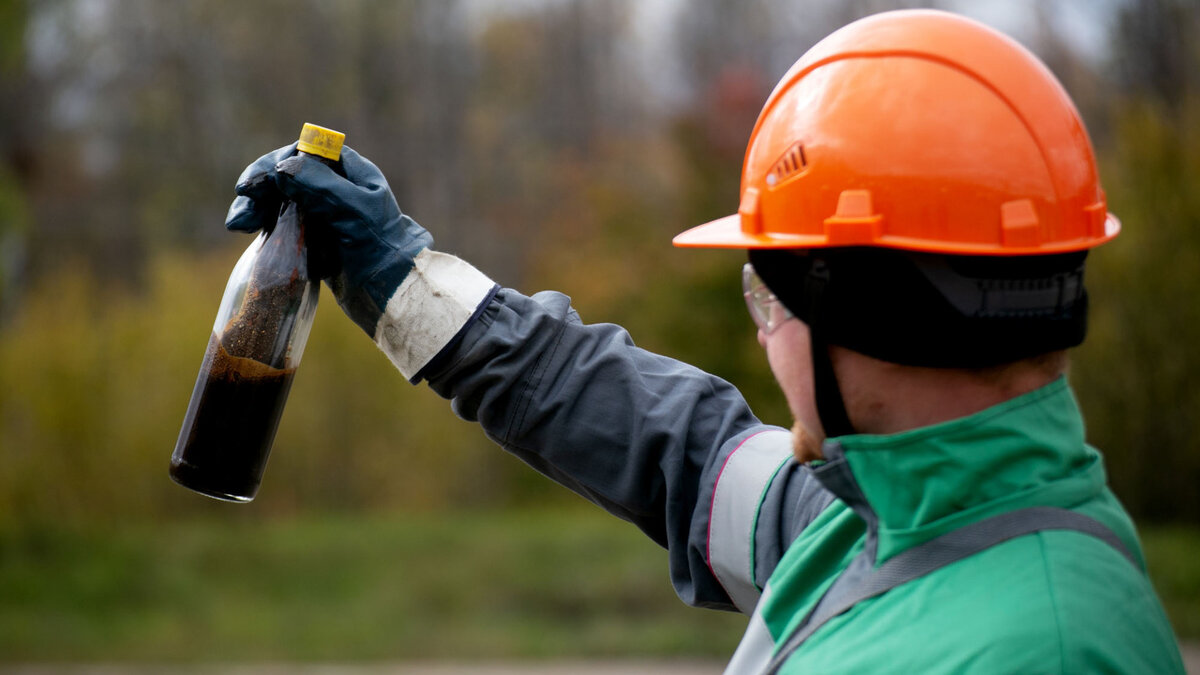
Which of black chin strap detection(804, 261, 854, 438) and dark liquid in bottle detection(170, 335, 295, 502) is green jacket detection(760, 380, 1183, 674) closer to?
black chin strap detection(804, 261, 854, 438)

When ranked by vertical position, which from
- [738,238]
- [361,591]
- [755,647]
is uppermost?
[738,238]

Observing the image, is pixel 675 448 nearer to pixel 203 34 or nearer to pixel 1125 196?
pixel 1125 196

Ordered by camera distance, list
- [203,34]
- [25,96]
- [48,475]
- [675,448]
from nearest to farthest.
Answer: [675,448], [48,475], [25,96], [203,34]

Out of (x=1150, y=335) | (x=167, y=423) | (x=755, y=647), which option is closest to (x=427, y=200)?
(x=167, y=423)

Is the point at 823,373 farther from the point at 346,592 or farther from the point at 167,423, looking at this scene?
the point at 167,423

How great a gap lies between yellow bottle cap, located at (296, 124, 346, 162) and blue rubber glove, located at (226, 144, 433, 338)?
0.02 m

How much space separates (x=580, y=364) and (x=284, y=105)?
1769 cm

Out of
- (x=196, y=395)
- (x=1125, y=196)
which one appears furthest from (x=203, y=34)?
(x=196, y=395)

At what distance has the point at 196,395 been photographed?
83.7 inches

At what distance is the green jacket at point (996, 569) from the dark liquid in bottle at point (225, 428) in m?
1.08

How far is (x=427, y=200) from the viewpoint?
57.6 feet

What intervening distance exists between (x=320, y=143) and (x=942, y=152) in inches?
44.0

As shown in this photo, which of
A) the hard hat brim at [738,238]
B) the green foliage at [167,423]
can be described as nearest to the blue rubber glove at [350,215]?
the hard hat brim at [738,238]

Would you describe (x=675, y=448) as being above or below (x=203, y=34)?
below
